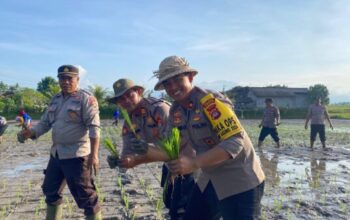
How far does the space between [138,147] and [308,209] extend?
387cm

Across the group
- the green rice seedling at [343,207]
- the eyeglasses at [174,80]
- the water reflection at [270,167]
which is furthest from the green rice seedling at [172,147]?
the water reflection at [270,167]

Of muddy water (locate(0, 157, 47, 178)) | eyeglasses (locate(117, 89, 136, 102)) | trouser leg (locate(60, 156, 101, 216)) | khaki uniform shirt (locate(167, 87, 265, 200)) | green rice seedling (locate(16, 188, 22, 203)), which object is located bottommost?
muddy water (locate(0, 157, 47, 178))

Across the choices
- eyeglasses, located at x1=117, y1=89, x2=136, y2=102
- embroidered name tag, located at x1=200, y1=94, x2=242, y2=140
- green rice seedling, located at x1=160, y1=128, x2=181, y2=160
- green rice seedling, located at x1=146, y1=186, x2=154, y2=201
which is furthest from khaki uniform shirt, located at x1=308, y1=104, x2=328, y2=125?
green rice seedling, located at x1=160, y1=128, x2=181, y2=160

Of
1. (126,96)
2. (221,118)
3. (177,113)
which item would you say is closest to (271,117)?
(126,96)

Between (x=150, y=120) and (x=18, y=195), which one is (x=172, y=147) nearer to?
(x=150, y=120)

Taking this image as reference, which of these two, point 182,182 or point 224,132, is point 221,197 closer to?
point 224,132

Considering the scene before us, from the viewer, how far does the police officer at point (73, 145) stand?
13.1ft

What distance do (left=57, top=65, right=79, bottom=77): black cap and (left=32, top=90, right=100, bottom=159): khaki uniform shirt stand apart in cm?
22

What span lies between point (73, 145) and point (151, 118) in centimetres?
103

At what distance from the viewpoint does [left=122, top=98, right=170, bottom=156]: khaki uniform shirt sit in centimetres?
362

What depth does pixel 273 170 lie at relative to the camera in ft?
28.4

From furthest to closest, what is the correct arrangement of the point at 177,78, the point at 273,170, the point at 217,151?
the point at 273,170 → the point at 177,78 → the point at 217,151

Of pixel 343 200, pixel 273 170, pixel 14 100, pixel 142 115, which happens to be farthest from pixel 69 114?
pixel 14 100

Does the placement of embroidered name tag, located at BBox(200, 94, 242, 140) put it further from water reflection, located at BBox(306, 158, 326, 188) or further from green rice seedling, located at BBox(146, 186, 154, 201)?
water reflection, located at BBox(306, 158, 326, 188)
